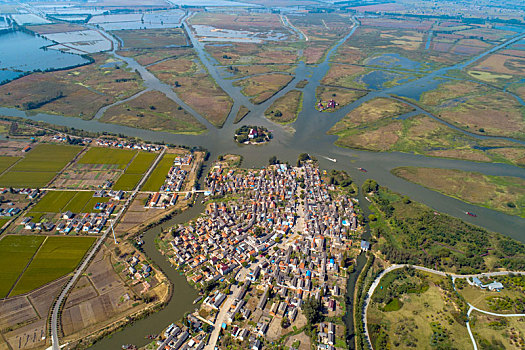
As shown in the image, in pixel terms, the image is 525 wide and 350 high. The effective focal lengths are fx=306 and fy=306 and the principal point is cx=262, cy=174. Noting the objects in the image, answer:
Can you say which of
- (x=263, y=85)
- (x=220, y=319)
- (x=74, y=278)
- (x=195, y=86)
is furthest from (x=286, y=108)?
(x=74, y=278)

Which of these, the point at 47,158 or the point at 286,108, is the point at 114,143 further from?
the point at 286,108

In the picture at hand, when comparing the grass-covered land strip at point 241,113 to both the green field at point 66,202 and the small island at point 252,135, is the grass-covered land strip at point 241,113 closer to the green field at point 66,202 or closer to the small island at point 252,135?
the small island at point 252,135

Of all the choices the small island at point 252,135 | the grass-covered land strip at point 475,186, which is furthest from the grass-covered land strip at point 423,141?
the small island at point 252,135

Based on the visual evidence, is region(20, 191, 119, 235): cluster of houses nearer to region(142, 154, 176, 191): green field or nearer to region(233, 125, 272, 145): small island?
region(142, 154, 176, 191): green field

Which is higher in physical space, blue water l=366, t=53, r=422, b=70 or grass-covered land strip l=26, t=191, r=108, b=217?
blue water l=366, t=53, r=422, b=70

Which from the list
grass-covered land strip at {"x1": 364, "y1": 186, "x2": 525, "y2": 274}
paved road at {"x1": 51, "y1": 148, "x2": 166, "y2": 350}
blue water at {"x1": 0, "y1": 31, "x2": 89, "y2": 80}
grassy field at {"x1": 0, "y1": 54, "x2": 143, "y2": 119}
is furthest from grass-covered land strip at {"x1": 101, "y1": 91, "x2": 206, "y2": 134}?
blue water at {"x1": 0, "y1": 31, "x2": 89, "y2": 80}

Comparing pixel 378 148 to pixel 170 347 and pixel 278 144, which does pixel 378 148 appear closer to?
pixel 278 144

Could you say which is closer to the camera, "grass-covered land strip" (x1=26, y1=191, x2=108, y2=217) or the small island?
"grass-covered land strip" (x1=26, y1=191, x2=108, y2=217)
